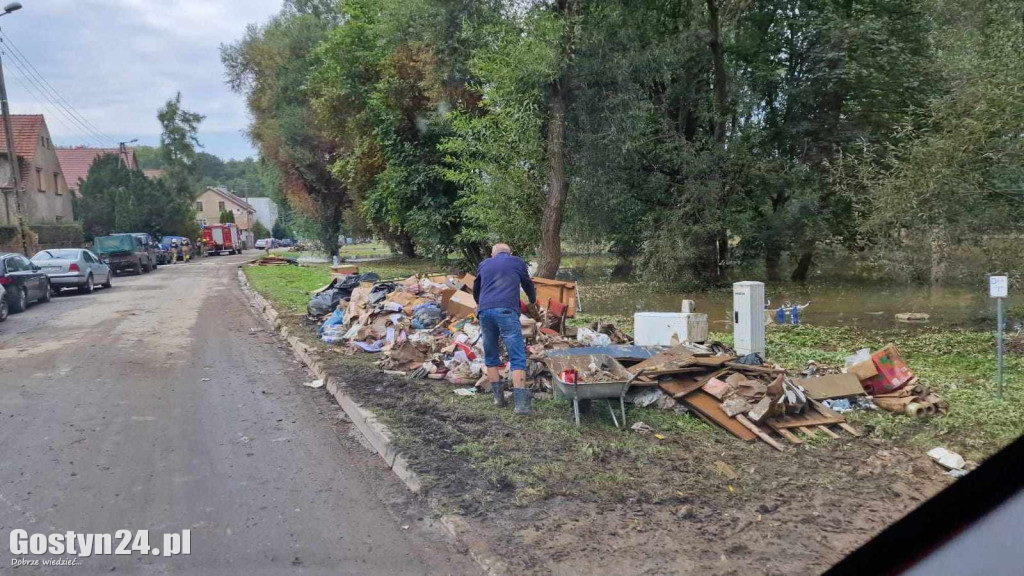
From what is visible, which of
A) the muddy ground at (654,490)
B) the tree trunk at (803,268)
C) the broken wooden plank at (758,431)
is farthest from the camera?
the tree trunk at (803,268)

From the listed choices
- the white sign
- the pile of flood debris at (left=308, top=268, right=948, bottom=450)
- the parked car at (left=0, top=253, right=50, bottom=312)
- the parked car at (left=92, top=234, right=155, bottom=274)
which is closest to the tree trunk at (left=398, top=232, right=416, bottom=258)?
the parked car at (left=92, top=234, right=155, bottom=274)

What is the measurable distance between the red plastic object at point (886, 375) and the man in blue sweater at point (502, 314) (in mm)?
3528

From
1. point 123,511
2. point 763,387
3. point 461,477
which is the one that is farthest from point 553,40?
point 123,511

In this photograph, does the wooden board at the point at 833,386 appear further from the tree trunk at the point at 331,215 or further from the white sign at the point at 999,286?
the tree trunk at the point at 331,215

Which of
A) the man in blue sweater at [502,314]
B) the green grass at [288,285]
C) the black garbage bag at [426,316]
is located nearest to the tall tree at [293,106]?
the green grass at [288,285]

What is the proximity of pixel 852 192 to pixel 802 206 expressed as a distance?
18.1 feet

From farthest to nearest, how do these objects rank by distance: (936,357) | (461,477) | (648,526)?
1. (936,357)
2. (461,477)
3. (648,526)

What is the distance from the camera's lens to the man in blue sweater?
692 cm

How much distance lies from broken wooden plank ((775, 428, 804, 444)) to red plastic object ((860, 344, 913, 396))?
63.6 inches

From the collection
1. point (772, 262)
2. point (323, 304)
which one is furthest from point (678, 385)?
point (772, 262)

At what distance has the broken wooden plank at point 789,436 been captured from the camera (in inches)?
229

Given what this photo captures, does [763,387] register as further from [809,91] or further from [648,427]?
[809,91]

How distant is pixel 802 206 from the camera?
19125 millimetres

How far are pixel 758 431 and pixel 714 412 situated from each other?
19.7 inches
